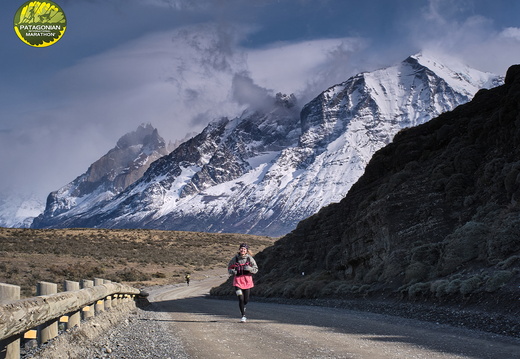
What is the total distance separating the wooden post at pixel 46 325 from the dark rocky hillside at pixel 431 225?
35.8 ft

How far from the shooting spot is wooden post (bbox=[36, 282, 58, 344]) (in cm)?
768

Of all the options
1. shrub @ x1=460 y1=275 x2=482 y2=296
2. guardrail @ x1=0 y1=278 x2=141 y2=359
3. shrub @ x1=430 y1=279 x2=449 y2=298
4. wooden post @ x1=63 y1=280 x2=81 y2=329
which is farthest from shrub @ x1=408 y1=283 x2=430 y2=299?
wooden post @ x1=63 y1=280 x2=81 y2=329

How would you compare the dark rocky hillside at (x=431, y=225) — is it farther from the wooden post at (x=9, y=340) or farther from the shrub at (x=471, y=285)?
the wooden post at (x=9, y=340)

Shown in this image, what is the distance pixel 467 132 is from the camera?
30906 mm

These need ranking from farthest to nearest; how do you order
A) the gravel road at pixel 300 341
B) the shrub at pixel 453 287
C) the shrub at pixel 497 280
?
the shrub at pixel 453 287
the shrub at pixel 497 280
the gravel road at pixel 300 341

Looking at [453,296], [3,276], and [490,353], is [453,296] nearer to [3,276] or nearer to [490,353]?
[490,353]

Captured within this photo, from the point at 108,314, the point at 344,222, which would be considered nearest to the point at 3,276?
the point at 344,222

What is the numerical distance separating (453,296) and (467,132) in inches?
634

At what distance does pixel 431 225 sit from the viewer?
82.6 ft

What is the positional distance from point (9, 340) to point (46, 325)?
2250mm

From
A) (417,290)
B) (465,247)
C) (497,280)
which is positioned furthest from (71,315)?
(465,247)

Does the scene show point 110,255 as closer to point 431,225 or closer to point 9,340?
point 431,225

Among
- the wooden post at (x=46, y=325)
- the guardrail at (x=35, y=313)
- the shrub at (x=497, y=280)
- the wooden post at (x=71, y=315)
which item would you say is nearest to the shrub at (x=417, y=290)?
the shrub at (x=497, y=280)

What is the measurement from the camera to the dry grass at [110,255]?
183ft
